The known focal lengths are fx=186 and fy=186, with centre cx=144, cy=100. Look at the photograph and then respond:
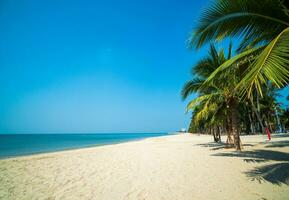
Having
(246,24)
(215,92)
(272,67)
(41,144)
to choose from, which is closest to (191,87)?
(215,92)

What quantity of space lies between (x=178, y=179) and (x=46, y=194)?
332 cm

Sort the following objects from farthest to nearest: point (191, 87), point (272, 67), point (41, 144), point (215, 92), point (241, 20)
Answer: point (41, 144)
point (215, 92)
point (191, 87)
point (241, 20)
point (272, 67)

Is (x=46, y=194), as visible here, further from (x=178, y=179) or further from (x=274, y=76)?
(x=274, y=76)

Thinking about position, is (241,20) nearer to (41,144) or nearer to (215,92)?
(215,92)

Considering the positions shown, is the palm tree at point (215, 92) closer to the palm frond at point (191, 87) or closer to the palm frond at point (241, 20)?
the palm frond at point (191, 87)

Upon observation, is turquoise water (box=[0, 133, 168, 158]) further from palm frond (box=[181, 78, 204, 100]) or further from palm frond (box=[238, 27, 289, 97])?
palm frond (box=[238, 27, 289, 97])

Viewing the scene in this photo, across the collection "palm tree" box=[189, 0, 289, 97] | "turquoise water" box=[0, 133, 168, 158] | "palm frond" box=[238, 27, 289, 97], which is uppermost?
"palm tree" box=[189, 0, 289, 97]

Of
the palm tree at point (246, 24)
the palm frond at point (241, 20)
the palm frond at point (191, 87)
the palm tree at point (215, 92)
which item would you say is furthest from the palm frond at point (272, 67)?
the palm frond at point (191, 87)

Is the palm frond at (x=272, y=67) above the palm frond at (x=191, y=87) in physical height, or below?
below

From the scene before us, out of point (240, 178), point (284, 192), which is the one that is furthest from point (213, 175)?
point (284, 192)

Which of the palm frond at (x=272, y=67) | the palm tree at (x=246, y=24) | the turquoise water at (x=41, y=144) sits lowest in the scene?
the turquoise water at (x=41, y=144)

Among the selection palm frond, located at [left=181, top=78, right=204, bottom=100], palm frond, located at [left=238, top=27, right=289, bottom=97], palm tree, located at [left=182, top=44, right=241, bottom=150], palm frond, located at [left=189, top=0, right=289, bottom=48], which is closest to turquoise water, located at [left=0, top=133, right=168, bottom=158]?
palm frond, located at [left=181, top=78, right=204, bottom=100]

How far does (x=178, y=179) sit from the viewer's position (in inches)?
201

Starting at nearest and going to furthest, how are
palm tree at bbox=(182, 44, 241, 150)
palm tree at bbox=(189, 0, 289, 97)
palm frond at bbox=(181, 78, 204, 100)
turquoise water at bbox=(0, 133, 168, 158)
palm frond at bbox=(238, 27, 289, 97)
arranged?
Answer: palm frond at bbox=(238, 27, 289, 97) → palm tree at bbox=(189, 0, 289, 97) → palm tree at bbox=(182, 44, 241, 150) → palm frond at bbox=(181, 78, 204, 100) → turquoise water at bbox=(0, 133, 168, 158)
